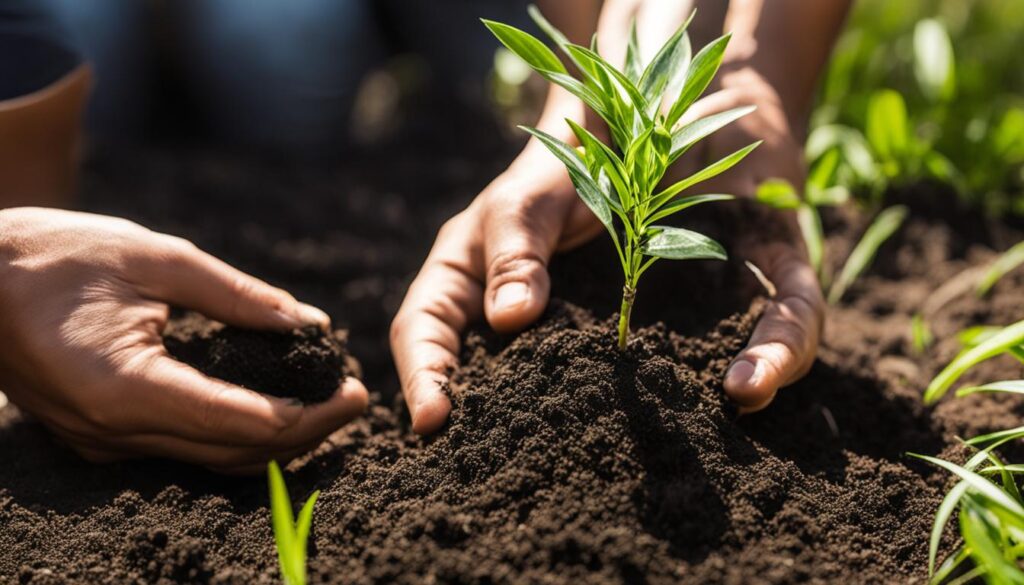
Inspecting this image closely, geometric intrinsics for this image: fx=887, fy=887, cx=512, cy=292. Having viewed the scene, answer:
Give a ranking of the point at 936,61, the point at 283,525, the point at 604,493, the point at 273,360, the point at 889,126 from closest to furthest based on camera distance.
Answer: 1. the point at 283,525
2. the point at 604,493
3. the point at 273,360
4. the point at 889,126
5. the point at 936,61

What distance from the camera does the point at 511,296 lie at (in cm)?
156

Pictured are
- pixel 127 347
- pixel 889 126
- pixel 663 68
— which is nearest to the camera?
pixel 663 68

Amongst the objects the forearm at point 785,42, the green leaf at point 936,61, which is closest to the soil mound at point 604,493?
the forearm at point 785,42

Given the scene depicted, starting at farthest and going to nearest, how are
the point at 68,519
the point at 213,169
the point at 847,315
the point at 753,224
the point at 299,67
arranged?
the point at 299,67 < the point at 213,169 < the point at 847,315 < the point at 753,224 < the point at 68,519

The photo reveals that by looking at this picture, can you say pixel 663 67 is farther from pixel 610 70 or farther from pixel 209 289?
pixel 209 289

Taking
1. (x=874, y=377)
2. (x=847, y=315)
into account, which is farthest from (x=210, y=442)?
(x=847, y=315)

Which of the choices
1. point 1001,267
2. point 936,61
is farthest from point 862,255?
point 936,61

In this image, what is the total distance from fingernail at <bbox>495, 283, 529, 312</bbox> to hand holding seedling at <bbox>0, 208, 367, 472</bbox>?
12.8 inches

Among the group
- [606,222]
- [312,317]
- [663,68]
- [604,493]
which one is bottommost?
[604,493]

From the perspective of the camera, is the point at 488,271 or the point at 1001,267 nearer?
the point at 488,271

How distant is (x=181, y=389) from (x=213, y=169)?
1.71 m

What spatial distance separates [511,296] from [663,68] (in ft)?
1.51

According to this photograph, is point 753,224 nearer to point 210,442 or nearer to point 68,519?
point 210,442

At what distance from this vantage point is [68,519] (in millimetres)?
1467
